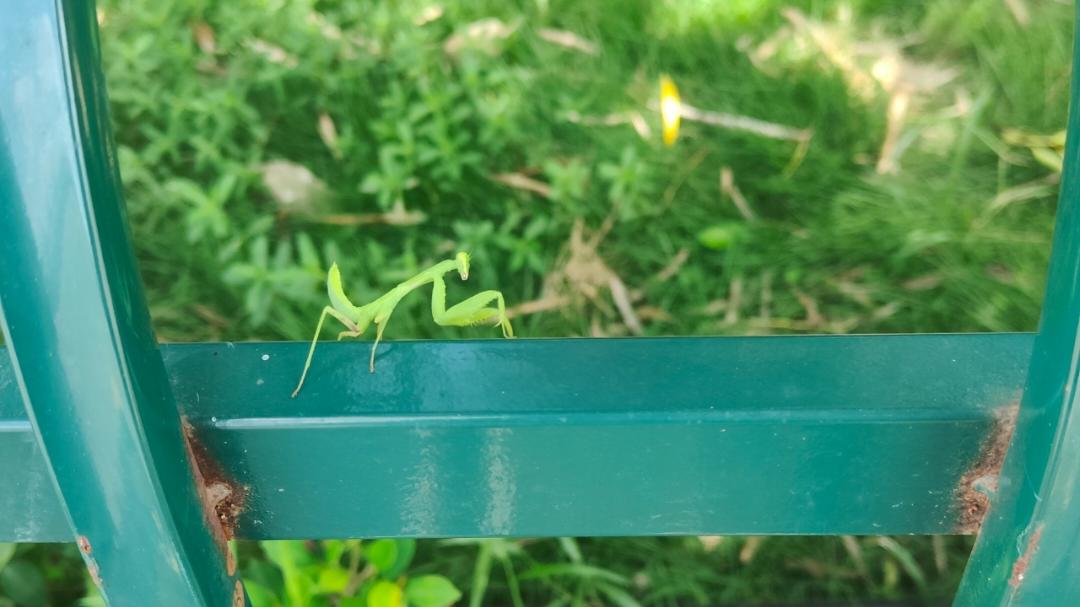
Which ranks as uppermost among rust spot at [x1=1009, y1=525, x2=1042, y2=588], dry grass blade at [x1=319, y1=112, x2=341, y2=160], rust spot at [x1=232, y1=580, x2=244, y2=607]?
dry grass blade at [x1=319, y1=112, x2=341, y2=160]

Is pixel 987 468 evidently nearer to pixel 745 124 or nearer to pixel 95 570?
pixel 95 570

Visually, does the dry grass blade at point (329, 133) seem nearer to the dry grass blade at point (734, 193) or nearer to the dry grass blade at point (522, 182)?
the dry grass blade at point (522, 182)

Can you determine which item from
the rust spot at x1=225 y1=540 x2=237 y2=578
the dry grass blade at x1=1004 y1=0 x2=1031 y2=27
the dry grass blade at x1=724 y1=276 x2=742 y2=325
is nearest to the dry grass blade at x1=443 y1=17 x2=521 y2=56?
the dry grass blade at x1=724 y1=276 x2=742 y2=325

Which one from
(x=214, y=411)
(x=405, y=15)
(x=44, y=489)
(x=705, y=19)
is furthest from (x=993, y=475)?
(x=405, y=15)

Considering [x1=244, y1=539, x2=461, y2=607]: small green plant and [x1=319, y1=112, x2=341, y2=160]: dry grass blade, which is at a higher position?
[x1=319, y1=112, x2=341, y2=160]: dry grass blade

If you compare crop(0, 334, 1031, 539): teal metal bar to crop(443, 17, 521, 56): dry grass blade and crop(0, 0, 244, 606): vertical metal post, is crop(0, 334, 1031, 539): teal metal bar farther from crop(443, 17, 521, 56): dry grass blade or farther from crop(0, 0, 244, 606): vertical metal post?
crop(443, 17, 521, 56): dry grass blade

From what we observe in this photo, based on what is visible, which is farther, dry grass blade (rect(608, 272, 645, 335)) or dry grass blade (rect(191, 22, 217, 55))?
dry grass blade (rect(191, 22, 217, 55))
